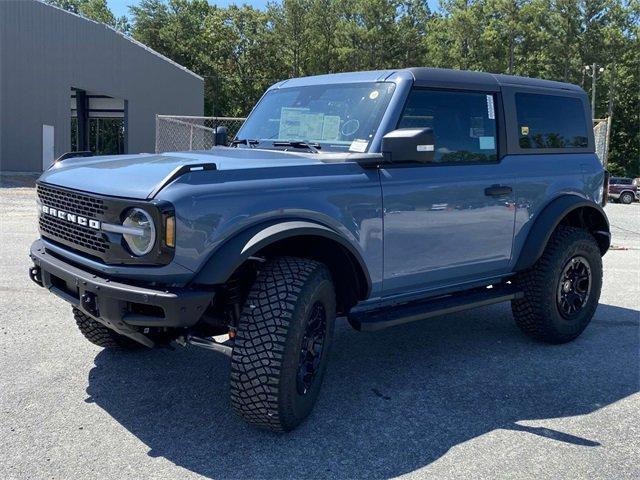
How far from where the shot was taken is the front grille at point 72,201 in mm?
3316

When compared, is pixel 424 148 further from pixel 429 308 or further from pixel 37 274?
pixel 37 274

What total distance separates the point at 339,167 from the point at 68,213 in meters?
1.56

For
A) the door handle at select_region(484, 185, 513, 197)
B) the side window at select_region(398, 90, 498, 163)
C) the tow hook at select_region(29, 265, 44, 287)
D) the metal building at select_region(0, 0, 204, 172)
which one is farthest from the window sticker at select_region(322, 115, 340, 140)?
the metal building at select_region(0, 0, 204, 172)

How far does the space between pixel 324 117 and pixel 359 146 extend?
0.50 meters

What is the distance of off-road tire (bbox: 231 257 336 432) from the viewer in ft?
10.6

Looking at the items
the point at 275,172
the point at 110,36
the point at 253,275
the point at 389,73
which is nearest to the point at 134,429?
the point at 253,275

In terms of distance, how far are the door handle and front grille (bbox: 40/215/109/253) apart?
8.57ft

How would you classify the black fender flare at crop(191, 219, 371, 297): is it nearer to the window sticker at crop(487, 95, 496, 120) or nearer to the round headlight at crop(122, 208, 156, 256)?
the round headlight at crop(122, 208, 156, 256)

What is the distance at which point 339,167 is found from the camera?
3.75 meters

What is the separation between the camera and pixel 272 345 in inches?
127

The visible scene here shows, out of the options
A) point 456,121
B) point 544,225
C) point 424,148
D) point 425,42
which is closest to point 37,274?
point 424,148

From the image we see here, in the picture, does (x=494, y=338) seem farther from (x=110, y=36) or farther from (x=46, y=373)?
(x=110, y=36)

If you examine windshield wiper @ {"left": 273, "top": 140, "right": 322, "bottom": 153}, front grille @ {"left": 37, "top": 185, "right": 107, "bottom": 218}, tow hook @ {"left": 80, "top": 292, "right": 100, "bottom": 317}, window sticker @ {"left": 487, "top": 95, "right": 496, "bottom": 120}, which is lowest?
tow hook @ {"left": 80, "top": 292, "right": 100, "bottom": 317}

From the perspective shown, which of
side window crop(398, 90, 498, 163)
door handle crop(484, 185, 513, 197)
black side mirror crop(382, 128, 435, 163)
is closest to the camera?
black side mirror crop(382, 128, 435, 163)
